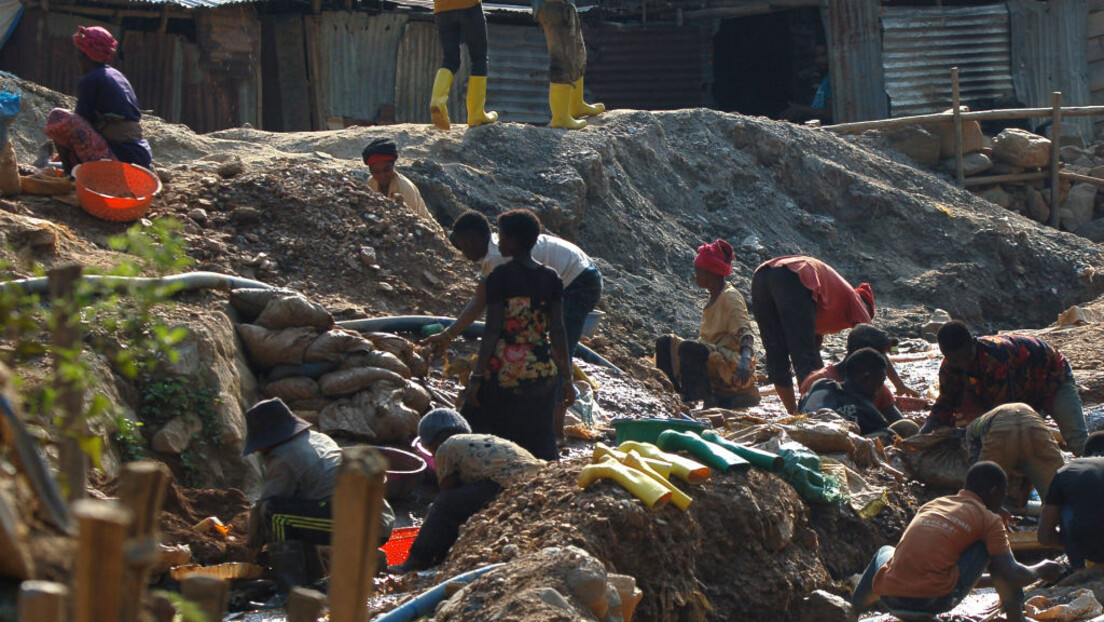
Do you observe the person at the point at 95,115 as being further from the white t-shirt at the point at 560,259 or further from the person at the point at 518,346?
the person at the point at 518,346

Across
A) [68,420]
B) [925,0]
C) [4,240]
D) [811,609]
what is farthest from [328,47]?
[68,420]

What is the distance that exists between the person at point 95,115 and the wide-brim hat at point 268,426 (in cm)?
311

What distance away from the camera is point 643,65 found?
19.4 metres

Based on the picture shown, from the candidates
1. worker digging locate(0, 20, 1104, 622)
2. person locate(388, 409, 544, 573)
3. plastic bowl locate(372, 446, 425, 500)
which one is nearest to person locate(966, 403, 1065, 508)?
worker digging locate(0, 20, 1104, 622)

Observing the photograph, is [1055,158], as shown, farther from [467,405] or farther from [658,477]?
[658,477]

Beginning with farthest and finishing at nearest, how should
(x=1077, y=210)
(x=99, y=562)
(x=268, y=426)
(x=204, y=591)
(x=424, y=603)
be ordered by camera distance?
1. (x=1077, y=210)
2. (x=268, y=426)
3. (x=424, y=603)
4. (x=204, y=591)
5. (x=99, y=562)

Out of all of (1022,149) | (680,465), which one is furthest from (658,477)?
(1022,149)

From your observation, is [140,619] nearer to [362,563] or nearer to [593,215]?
[362,563]

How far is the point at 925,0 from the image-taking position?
1945cm

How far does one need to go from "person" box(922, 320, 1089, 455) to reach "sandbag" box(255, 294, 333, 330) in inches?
123

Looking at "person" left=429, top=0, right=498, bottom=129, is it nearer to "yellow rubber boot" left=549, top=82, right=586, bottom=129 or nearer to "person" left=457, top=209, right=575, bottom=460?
"yellow rubber boot" left=549, top=82, right=586, bottom=129

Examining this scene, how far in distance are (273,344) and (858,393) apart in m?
3.06

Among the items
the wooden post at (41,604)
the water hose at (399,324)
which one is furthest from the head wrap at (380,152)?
the wooden post at (41,604)

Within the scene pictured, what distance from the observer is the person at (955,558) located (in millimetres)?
5125
